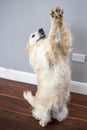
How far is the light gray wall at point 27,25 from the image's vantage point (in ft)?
7.10

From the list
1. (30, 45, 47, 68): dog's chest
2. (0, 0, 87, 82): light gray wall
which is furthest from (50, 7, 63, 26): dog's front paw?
(0, 0, 87, 82): light gray wall

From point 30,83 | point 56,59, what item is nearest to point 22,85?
point 30,83

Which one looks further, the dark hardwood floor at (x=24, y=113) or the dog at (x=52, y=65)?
the dark hardwood floor at (x=24, y=113)

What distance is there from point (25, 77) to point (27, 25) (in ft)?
2.14

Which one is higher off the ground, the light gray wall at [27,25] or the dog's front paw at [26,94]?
the light gray wall at [27,25]

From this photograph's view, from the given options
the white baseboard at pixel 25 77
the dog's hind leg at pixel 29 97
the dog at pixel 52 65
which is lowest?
the dog's hind leg at pixel 29 97

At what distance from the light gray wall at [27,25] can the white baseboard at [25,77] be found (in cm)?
5

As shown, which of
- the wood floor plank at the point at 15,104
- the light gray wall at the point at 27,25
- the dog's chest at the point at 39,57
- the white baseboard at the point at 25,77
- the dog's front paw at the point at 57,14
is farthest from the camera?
the white baseboard at the point at 25,77

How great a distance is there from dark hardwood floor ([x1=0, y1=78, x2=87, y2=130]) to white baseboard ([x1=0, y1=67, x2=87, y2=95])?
6cm

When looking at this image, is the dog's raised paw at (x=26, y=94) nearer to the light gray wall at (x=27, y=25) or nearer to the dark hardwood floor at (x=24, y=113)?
the dark hardwood floor at (x=24, y=113)

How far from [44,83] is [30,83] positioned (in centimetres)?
82

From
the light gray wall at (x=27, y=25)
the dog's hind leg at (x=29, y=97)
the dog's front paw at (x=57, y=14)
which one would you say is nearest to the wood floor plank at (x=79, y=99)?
the light gray wall at (x=27, y=25)

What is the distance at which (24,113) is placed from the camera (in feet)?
Result: 7.32

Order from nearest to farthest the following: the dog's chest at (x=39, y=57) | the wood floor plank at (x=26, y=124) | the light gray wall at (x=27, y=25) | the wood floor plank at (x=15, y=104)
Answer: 1. the dog's chest at (x=39, y=57)
2. the wood floor plank at (x=26, y=124)
3. the light gray wall at (x=27, y=25)
4. the wood floor plank at (x=15, y=104)
